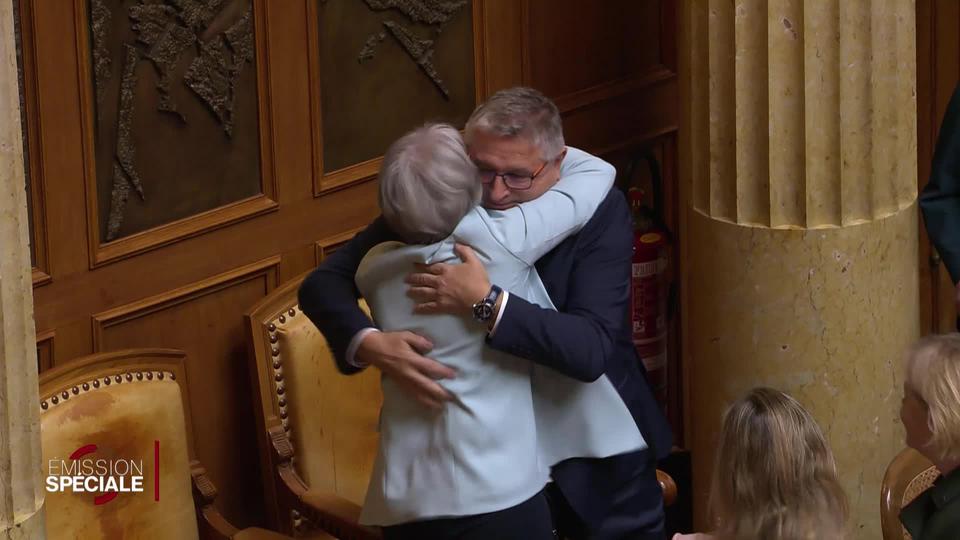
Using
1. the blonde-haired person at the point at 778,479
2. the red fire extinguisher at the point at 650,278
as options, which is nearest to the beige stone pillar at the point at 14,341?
the blonde-haired person at the point at 778,479

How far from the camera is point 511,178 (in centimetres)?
325

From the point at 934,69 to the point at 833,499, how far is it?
2940 millimetres

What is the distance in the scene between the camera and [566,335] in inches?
124

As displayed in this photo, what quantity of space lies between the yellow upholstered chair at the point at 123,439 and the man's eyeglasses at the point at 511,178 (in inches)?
52.9

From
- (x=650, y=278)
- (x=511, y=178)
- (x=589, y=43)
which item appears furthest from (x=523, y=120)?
(x=650, y=278)

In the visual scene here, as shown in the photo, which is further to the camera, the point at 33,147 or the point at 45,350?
the point at 45,350

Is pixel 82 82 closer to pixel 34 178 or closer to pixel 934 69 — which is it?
pixel 34 178

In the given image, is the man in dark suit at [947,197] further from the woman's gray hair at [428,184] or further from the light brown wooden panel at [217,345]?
the light brown wooden panel at [217,345]

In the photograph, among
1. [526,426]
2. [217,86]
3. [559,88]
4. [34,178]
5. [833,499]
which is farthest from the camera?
[559,88]

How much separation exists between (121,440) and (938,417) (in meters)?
2.03

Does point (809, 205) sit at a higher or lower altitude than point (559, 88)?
lower

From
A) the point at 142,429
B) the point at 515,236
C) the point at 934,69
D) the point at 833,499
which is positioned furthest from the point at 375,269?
the point at 934,69

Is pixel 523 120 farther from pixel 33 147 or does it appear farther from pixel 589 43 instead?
pixel 589 43

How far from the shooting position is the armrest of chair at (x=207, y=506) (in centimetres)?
446
